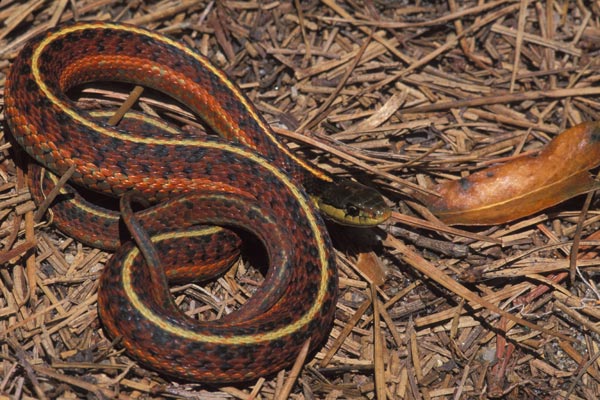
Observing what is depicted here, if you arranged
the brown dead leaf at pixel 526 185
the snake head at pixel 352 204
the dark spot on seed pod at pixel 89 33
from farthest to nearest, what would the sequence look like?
the dark spot on seed pod at pixel 89 33 < the brown dead leaf at pixel 526 185 < the snake head at pixel 352 204

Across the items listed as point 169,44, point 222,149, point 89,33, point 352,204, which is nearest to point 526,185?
point 352,204

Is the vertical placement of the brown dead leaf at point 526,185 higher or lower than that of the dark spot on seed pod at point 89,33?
lower

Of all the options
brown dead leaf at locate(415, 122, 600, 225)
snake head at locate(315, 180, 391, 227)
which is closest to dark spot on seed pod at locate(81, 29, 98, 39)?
snake head at locate(315, 180, 391, 227)

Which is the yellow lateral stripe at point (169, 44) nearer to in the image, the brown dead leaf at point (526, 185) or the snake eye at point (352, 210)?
the snake eye at point (352, 210)

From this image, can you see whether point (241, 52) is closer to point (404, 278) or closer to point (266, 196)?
point (266, 196)

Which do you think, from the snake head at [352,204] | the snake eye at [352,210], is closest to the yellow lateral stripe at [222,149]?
the snake head at [352,204]

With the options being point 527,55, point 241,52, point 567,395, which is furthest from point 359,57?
point 567,395
